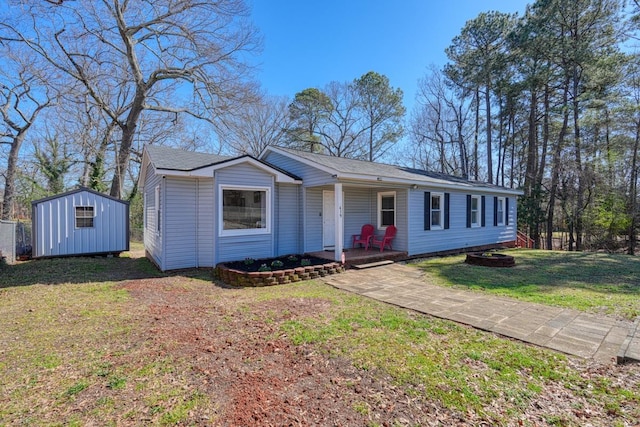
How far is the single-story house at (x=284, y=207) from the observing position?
769 cm

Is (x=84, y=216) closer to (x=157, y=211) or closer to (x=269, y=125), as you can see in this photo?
(x=157, y=211)

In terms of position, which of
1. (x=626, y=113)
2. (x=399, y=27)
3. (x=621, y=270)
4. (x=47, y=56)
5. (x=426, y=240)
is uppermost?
(x=399, y=27)

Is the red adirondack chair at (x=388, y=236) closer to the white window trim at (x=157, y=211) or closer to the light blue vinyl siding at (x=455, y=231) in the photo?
the light blue vinyl siding at (x=455, y=231)

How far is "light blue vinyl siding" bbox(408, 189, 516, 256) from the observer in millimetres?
9766

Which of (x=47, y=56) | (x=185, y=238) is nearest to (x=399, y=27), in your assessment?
(x=185, y=238)

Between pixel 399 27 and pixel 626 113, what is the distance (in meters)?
12.7

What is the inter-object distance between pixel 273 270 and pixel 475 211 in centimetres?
930

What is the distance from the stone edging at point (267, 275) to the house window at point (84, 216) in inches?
239

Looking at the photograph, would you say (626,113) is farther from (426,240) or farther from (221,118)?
(221,118)

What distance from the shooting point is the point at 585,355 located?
10.7 ft

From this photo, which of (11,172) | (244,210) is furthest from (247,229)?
(11,172)

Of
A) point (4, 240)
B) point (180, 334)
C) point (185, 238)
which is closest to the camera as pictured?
point (180, 334)

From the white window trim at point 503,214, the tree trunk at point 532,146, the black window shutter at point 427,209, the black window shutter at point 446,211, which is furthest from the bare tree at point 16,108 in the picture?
the tree trunk at point 532,146

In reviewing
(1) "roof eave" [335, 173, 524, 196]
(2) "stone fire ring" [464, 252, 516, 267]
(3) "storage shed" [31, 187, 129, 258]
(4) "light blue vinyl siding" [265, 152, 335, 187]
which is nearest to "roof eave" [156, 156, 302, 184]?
(4) "light blue vinyl siding" [265, 152, 335, 187]
